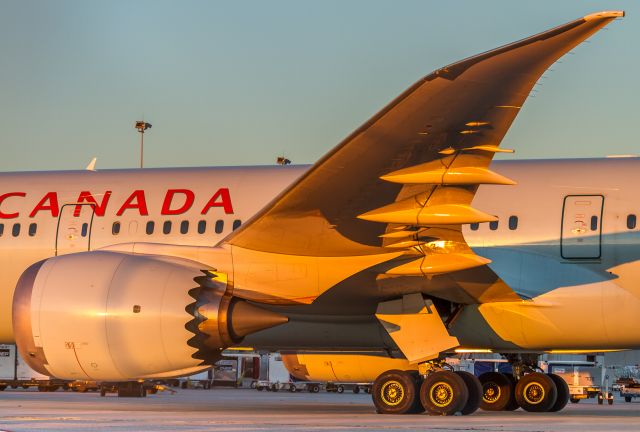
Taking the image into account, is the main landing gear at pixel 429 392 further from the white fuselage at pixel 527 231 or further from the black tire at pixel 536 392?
the black tire at pixel 536 392

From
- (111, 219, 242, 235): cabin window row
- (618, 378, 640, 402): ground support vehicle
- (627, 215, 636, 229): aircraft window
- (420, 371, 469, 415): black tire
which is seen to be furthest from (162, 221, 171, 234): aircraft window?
(618, 378, 640, 402): ground support vehicle

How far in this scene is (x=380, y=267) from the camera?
18.4m

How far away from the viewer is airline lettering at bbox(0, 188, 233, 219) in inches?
839

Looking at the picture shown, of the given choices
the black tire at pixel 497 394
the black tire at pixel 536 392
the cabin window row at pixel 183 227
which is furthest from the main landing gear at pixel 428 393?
the cabin window row at pixel 183 227

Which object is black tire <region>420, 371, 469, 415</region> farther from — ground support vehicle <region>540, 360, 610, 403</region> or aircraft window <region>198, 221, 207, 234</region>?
ground support vehicle <region>540, 360, 610, 403</region>

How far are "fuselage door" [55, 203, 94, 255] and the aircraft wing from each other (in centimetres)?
447

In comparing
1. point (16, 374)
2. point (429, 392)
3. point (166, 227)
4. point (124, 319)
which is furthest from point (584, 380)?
point (124, 319)

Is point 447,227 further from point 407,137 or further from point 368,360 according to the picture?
point 368,360

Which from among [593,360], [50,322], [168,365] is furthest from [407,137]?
[593,360]

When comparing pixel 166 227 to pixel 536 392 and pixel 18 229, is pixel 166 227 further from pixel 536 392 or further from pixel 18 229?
pixel 536 392

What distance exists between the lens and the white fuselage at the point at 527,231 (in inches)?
742

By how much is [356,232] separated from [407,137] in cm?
259

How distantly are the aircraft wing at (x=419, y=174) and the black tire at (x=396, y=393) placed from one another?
176 cm

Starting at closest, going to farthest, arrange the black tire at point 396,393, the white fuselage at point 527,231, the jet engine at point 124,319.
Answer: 1. the jet engine at point 124,319
2. the black tire at point 396,393
3. the white fuselage at point 527,231
